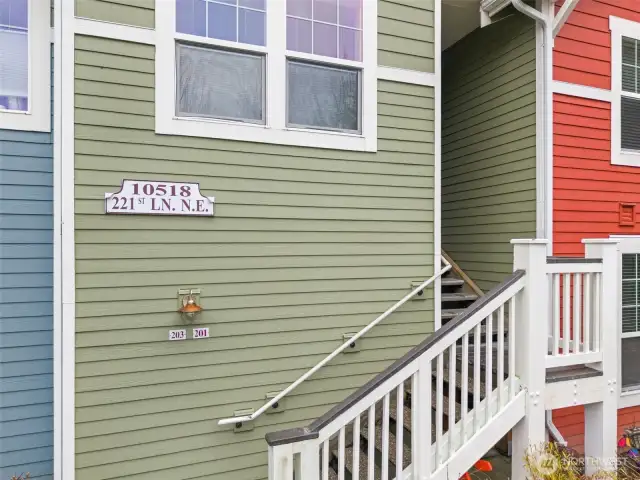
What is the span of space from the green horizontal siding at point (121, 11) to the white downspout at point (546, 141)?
318cm

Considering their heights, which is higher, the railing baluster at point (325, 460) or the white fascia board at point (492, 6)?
the white fascia board at point (492, 6)

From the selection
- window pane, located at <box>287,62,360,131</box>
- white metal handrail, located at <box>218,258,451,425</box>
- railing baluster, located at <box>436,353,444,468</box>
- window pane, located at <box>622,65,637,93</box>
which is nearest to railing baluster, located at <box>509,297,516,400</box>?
railing baluster, located at <box>436,353,444,468</box>

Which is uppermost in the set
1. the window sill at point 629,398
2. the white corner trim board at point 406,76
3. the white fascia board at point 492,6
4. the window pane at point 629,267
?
the white fascia board at point 492,6

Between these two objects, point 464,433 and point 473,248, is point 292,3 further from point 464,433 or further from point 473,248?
point 464,433

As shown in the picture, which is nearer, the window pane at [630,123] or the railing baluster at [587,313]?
the railing baluster at [587,313]

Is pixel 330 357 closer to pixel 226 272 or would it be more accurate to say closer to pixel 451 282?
pixel 226 272

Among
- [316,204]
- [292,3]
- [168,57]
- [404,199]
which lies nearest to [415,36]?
→ [292,3]

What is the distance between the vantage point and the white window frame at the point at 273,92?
129 inches

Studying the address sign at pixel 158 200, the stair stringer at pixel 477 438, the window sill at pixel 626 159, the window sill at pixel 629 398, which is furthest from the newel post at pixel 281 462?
the window sill at pixel 626 159

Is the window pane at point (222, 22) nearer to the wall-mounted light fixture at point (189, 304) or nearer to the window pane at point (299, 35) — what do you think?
the window pane at point (299, 35)

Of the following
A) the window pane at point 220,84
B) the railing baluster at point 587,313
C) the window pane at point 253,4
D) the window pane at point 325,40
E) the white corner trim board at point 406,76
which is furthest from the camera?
the white corner trim board at point 406,76

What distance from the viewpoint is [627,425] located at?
4590mm

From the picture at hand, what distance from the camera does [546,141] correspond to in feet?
13.8

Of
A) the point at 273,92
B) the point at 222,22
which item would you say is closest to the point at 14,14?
the point at 222,22
